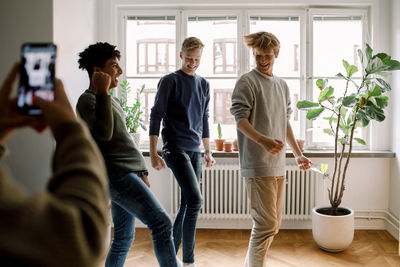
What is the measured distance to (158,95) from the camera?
8.28ft

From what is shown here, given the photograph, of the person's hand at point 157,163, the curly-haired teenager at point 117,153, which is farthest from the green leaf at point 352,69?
the curly-haired teenager at point 117,153

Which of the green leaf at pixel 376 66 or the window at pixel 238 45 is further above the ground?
the window at pixel 238 45

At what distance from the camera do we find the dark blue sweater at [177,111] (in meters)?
2.50

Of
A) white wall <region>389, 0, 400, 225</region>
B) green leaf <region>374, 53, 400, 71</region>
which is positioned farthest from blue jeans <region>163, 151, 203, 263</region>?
white wall <region>389, 0, 400, 225</region>

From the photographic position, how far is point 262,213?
205 centimetres

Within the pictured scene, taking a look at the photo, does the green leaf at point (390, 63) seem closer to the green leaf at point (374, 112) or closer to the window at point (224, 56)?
the green leaf at point (374, 112)

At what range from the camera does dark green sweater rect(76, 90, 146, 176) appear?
5.63 feet

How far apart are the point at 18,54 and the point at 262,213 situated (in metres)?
1.81

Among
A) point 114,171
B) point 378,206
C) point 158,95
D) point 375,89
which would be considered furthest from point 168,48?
point 378,206

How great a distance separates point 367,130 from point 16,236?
151 inches

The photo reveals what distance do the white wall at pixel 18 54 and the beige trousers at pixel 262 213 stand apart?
134cm

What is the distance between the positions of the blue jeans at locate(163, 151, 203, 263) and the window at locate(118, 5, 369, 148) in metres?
1.45

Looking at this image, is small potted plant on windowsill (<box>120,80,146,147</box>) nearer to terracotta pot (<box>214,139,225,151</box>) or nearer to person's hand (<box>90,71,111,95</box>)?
terracotta pot (<box>214,139,225,151</box>)

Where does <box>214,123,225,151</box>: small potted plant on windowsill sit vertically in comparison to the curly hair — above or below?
below
